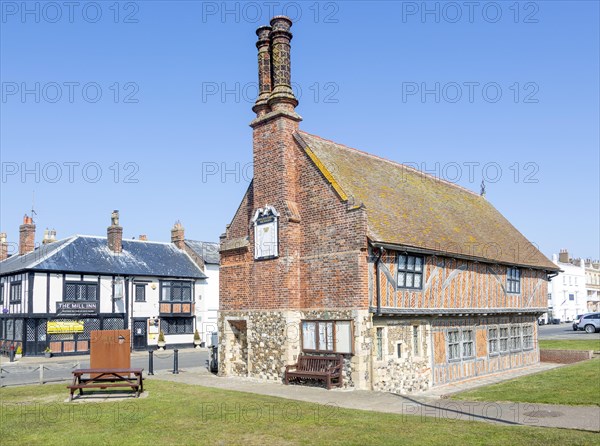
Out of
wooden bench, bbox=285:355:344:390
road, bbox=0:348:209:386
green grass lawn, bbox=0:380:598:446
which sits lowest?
road, bbox=0:348:209:386

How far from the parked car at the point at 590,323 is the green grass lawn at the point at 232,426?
1583 inches

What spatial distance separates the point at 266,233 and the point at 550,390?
10.2 meters

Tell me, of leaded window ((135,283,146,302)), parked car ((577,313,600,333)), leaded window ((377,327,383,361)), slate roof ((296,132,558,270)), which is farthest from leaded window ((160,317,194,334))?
parked car ((577,313,600,333))

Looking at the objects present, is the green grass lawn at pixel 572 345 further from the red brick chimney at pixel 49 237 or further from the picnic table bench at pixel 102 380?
the red brick chimney at pixel 49 237

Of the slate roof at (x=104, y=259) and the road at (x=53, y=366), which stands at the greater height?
the slate roof at (x=104, y=259)

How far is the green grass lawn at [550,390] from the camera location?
1548cm

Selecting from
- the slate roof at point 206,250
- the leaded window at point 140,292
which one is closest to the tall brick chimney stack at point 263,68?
the leaded window at point 140,292

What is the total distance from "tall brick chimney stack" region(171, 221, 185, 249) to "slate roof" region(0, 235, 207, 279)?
496 millimetres

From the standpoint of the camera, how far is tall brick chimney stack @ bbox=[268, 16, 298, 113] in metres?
20.4

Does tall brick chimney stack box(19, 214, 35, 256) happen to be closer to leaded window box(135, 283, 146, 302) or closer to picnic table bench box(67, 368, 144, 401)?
leaded window box(135, 283, 146, 302)

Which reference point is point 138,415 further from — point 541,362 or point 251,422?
point 541,362

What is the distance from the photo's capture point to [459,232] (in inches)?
946

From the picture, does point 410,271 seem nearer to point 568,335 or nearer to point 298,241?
point 298,241

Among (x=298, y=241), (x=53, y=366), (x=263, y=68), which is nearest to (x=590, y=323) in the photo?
(x=298, y=241)
